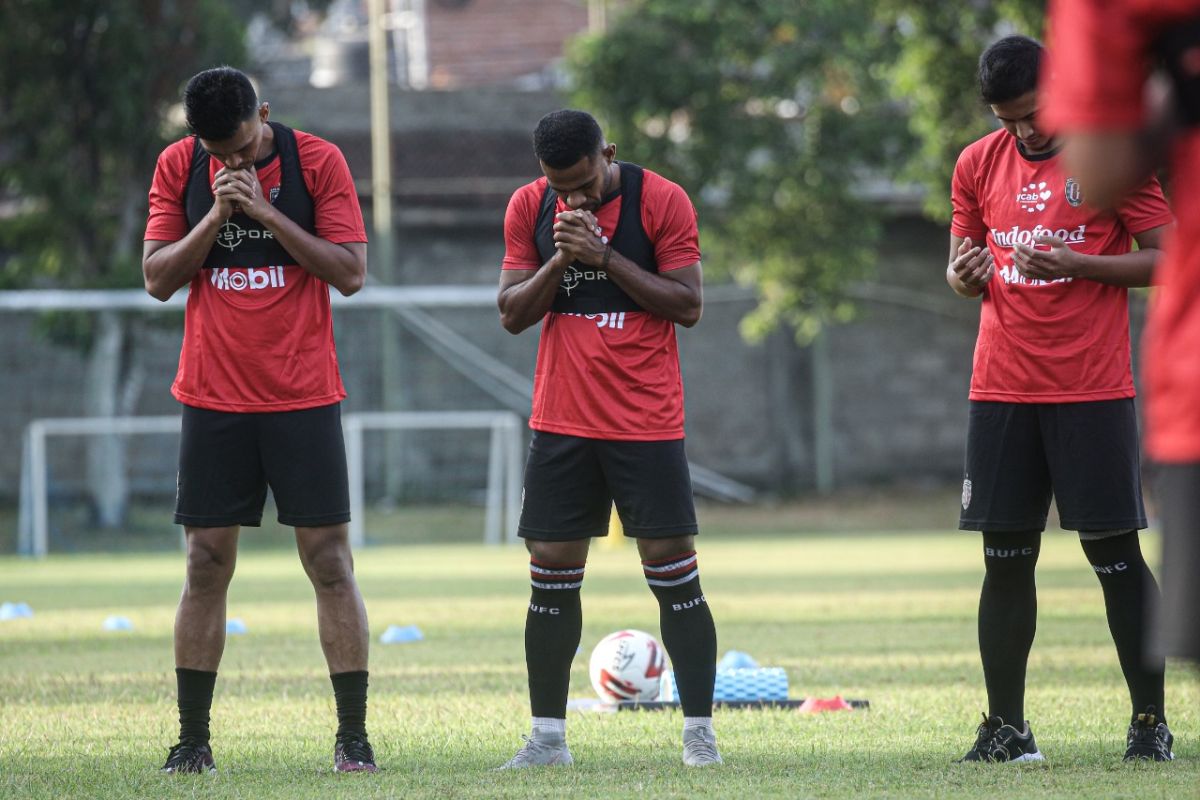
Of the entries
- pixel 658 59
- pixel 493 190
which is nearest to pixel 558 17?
pixel 493 190

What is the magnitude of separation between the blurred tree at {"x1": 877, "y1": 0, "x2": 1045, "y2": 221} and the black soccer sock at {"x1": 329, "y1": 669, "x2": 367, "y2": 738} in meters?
18.8

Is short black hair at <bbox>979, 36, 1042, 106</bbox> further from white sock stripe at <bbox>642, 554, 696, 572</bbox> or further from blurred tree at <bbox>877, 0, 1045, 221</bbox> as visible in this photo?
blurred tree at <bbox>877, 0, 1045, 221</bbox>

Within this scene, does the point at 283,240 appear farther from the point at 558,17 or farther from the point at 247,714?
the point at 558,17

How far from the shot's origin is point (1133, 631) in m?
5.76

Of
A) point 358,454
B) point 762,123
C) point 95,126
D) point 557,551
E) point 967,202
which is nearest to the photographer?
point 557,551

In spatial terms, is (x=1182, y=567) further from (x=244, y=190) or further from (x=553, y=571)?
(x=244, y=190)

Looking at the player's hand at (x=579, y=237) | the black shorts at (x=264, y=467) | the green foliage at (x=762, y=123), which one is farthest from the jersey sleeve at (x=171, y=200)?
the green foliage at (x=762, y=123)

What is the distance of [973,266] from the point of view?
5.71 meters

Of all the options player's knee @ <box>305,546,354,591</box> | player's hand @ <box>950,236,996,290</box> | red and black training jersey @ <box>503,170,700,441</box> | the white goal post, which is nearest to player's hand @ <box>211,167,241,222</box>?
red and black training jersey @ <box>503,170,700,441</box>

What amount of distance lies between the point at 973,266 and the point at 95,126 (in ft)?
67.0

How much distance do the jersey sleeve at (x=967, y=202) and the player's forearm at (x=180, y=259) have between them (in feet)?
8.44

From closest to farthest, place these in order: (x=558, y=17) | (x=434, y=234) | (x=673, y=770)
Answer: (x=673, y=770)
(x=434, y=234)
(x=558, y=17)

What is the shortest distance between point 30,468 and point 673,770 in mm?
19576

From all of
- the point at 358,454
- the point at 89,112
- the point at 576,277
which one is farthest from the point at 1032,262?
the point at 89,112
